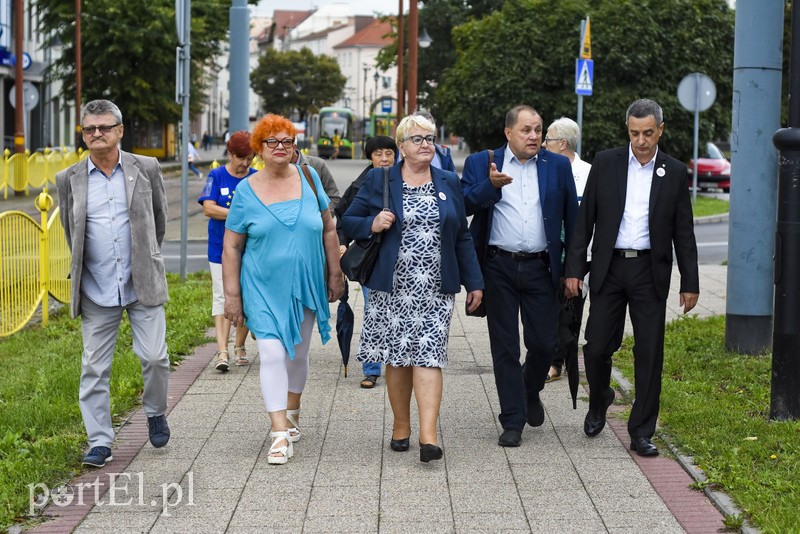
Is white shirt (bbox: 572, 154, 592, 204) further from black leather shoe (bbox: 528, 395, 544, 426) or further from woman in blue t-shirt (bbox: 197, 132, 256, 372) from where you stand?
woman in blue t-shirt (bbox: 197, 132, 256, 372)

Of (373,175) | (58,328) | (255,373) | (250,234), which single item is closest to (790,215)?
(373,175)

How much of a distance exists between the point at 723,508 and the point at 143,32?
45775mm

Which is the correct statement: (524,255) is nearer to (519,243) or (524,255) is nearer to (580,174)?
(519,243)

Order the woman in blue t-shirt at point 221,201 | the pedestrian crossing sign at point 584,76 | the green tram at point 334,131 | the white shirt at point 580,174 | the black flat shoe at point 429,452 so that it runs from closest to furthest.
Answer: the black flat shoe at point 429,452, the white shirt at point 580,174, the woman in blue t-shirt at point 221,201, the pedestrian crossing sign at point 584,76, the green tram at point 334,131

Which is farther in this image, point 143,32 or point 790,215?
point 143,32

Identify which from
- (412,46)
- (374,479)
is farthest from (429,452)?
(412,46)

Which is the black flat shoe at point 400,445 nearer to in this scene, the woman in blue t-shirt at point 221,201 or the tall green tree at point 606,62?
the woman in blue t-shirt at point 221,201

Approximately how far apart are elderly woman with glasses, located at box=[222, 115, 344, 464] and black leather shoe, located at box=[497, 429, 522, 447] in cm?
112

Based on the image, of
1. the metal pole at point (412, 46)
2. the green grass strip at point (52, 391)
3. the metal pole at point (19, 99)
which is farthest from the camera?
the metal pole at point (19, 99)

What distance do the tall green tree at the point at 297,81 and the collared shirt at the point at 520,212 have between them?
4430 inches

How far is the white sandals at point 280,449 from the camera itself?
653 centimetres

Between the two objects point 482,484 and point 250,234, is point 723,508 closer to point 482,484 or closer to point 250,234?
point 482,484

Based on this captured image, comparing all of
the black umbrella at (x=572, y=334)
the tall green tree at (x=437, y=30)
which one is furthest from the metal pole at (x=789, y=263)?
the tall green tree at (x=437, y=30)

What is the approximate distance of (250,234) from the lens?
21.9 feet
